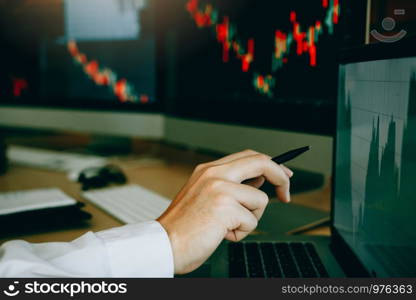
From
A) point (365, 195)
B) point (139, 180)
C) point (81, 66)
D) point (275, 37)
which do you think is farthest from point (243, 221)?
point (81, 66)

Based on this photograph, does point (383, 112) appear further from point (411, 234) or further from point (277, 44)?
point (277, 44)

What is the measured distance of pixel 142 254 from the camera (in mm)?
490

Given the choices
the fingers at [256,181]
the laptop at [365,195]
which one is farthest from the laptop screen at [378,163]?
the fingers at [256,181]

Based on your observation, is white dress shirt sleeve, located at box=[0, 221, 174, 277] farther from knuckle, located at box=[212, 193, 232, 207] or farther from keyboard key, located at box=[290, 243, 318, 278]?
keyboard key, located at box=[290, 243, 318, 278]

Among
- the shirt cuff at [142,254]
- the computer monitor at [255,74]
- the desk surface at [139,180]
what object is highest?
the computer monitor at [255,74]

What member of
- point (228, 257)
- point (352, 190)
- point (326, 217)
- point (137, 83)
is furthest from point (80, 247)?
point (137, 83)

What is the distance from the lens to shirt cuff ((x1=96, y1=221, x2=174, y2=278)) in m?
0.48

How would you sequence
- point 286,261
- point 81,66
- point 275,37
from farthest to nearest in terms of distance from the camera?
point 81,66
point 275,37
point 286,261

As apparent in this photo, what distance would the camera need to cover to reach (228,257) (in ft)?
1.95

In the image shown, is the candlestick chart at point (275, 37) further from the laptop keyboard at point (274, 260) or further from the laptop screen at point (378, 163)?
the laptop keyboard at point (274, 260)

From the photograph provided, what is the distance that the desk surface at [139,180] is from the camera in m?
0.72

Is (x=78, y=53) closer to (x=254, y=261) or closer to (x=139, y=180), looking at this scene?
(x=139, y=180)

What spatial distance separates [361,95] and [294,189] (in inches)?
16.5

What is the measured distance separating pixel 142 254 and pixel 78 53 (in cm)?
108
